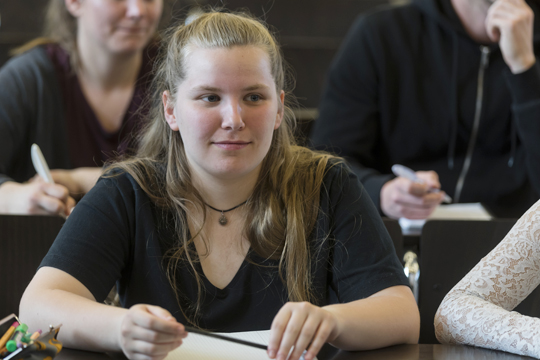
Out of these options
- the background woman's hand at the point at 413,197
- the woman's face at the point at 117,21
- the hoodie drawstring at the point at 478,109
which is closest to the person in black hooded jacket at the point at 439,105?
the hoodie drawstring at the point at 478,109

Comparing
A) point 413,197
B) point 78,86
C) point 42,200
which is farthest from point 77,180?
point 413,197

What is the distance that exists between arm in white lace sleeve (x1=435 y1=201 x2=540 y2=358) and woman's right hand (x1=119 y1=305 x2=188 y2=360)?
388mm

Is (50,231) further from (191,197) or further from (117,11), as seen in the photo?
(117,11)

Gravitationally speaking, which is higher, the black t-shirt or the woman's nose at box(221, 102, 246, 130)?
the woman's nose at box(221, 102, 246, 130)

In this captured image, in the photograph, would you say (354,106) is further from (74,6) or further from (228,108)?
(228,108)

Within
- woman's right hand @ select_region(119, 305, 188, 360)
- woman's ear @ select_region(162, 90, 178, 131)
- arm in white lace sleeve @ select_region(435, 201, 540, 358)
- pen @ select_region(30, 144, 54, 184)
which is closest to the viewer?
woman's right hand @ select_region(119, 305, 188, 360)

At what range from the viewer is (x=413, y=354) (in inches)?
31.4

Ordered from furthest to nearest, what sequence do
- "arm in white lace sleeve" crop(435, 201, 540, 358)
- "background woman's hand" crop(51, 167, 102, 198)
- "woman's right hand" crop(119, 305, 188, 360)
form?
"background woman's hand" crop(51, 167, 102, 198)
"arm in white lace sleeve" crop(435, 201, 540, 358)
"woman's right hand" crop(119, 305, 188, 360)

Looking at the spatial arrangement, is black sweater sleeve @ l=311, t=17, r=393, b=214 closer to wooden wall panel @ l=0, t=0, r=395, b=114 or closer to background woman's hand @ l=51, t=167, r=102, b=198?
background woman's hand @ l=51, t=167, r=102, b=198

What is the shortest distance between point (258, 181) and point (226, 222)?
0.31 ft

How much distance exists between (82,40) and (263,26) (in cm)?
99

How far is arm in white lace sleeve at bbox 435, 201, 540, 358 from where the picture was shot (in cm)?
83

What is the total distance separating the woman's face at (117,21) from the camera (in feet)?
5.83

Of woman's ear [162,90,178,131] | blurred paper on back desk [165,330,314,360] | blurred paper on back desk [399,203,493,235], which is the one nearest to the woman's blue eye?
woman's ear [162,90,178,131]
